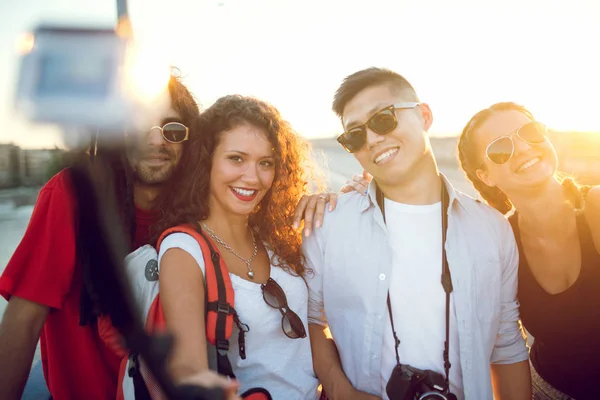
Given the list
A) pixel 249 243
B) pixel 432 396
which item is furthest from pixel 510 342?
pixel 249 243

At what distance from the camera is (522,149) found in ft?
7.00

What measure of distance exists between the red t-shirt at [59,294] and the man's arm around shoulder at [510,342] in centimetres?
204

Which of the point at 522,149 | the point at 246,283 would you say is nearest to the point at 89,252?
the point at 246,283

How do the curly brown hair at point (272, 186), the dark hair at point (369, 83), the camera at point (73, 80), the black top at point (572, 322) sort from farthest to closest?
1. the dark hair at point (369, 83)
2. the curly brown hair at point (272, 186)
3. the black top at point (572, 322)
4. the camera at point (73, 80)

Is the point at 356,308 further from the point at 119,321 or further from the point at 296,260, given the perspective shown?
the point at 119,321

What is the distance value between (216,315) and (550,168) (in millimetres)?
1851

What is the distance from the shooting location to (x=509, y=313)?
220cm

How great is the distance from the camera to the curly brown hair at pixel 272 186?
2096mm

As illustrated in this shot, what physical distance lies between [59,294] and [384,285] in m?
1.50

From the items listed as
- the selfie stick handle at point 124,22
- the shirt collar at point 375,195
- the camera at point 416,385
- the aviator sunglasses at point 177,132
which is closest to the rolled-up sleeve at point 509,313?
the shirt collar at point 375,195

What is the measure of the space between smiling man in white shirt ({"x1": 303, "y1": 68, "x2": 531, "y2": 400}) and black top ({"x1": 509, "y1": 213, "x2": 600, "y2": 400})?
0.09 metres

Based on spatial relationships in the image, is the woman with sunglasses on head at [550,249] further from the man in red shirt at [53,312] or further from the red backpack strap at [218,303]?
the man in red shirt at [53,312]

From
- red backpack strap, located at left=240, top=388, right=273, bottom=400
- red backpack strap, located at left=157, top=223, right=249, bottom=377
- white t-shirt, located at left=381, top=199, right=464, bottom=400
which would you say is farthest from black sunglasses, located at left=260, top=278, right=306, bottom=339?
white t-shirt, located at left=381, top=199, right=464, bottom=400

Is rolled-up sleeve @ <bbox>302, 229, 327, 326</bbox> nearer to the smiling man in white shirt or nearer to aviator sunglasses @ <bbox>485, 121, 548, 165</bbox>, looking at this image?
the smiling man in white shirt
